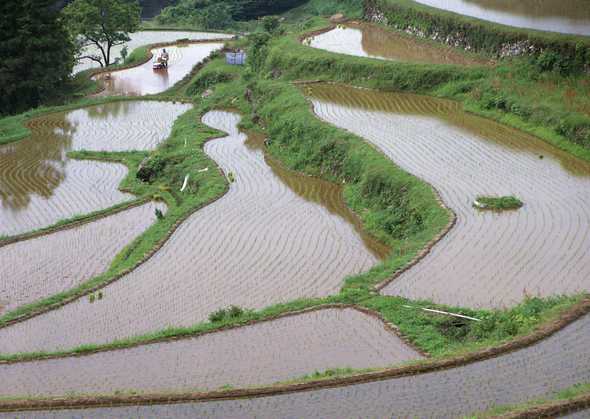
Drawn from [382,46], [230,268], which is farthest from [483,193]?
[382,46]

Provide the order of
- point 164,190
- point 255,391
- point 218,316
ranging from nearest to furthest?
point 255,391
point 218,316
point 164,190

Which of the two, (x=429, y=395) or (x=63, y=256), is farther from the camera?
(x=63, y=256)

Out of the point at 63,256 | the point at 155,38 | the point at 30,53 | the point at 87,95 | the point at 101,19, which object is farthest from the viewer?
the point at 155,38

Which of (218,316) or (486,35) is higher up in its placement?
(486,35)

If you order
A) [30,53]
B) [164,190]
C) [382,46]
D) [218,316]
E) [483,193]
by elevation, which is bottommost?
[164,190]

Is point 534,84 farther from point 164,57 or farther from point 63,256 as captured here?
point 164,57

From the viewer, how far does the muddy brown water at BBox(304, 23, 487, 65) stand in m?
20.2

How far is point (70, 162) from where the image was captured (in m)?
18.2

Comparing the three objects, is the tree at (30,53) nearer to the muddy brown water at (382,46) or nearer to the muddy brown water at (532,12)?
the muddy brown water at (382,46)

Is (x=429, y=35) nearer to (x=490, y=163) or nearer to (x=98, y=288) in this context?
(x=490, y=163)

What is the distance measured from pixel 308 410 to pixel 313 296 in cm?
293

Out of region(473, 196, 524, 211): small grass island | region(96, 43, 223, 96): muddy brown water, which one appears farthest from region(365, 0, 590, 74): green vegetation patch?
region(96, 43, 223, 96): muddy brown water

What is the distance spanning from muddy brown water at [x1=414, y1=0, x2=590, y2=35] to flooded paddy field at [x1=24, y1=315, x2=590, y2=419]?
12138mm

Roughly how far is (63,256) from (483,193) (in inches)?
273
